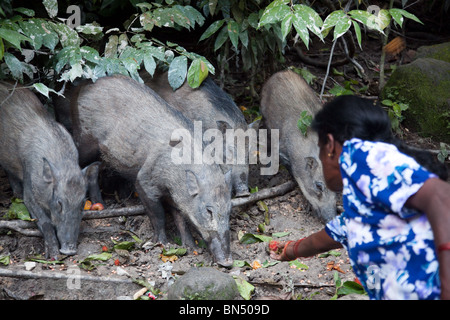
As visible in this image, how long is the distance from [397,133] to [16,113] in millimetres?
4908

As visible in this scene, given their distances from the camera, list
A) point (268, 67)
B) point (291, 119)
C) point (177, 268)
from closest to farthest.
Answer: point (177, 268) < point (291, 119) < point (268, 67)

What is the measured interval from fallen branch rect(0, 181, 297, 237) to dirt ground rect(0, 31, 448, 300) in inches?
3.3

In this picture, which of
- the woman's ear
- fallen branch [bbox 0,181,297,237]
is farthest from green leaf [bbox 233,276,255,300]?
the woman's ear

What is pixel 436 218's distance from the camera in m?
2.49

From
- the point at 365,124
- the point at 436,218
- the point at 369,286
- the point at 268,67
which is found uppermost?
the point at 268,67

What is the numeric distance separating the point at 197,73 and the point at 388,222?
4.33 m

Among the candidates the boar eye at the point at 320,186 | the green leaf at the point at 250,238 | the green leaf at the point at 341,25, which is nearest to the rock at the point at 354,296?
the green leaf at the point at 250,238

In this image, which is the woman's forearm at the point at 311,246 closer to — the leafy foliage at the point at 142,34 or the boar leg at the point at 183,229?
the boar leg at the point at 183,229

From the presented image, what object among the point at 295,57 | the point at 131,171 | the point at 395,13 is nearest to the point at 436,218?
the point at 395,13

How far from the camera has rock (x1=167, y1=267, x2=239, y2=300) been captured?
441 centimetres

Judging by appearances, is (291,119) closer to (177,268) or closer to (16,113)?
(177,268)

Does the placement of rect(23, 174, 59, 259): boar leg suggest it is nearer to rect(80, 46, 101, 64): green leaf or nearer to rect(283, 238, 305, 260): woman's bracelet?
rect(80, 46, 101, 64): green leaf

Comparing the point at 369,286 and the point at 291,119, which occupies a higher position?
the point at 291,119

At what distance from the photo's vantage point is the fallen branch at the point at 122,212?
5.80m
